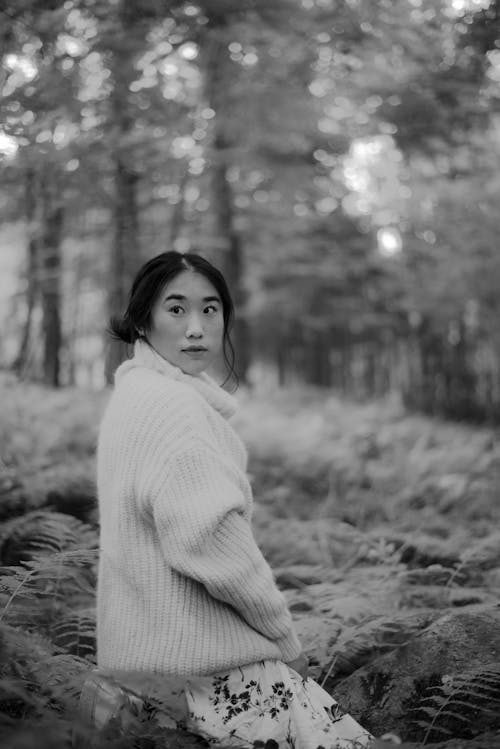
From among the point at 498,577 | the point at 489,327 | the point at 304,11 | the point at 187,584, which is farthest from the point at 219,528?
the point at 489,327

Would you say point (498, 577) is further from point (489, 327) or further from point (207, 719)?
point (489, 327)

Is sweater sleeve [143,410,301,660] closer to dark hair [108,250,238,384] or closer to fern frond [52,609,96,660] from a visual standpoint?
dark hair [108,250,238,384]

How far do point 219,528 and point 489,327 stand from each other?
1468cm

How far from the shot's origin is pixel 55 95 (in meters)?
5.27

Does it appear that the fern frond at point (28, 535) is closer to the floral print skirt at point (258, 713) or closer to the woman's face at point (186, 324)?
the woman's face at point (186, 324)

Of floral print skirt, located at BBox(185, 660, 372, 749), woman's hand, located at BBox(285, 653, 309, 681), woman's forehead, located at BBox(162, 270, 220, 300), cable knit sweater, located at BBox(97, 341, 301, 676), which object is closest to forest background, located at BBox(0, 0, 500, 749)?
floral print skirt, located at BBox(185, 660, 372, 749)

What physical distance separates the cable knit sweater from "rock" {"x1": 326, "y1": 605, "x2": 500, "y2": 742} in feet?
3.43

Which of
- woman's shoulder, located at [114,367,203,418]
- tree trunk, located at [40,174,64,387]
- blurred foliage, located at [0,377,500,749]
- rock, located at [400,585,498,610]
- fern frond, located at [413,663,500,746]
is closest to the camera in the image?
woman's shoulder, located at [114,367,203,418]

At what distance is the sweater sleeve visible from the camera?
6.64ft

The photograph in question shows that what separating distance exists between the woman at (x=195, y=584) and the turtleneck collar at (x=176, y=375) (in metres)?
0.09

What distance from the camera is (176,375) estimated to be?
240 centimetres

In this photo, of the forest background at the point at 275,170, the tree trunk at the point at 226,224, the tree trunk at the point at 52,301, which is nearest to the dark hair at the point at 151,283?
the forest background at the point at 275,170

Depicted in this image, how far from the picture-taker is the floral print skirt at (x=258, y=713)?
208cm

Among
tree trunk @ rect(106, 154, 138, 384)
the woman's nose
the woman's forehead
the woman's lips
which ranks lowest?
the woman's lips
